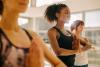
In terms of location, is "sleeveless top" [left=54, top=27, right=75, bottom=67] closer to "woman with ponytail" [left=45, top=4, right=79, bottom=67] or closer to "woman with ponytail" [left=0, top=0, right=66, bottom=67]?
"woman with ponytail" [left=45, top=4, right=79, bottom=67]

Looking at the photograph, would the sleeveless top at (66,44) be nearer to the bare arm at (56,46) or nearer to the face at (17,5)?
the bare arm at (56,46)

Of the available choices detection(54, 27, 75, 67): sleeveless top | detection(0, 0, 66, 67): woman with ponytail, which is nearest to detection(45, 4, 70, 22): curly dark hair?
detection(54, 27, 75, 67): sleeveless top

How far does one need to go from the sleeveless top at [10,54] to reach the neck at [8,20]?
0.14ft

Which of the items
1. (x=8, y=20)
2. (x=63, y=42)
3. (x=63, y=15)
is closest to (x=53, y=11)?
(x=63, y=15)

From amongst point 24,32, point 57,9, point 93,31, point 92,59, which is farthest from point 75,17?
point 24,32

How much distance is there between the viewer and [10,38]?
0.70 meters

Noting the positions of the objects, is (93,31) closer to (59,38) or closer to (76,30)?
(76,30)

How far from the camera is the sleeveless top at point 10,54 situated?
2.18 ft

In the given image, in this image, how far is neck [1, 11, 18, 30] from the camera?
0.72 meters

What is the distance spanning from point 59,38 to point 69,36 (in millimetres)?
84

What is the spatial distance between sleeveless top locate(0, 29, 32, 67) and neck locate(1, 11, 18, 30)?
1.6 inches

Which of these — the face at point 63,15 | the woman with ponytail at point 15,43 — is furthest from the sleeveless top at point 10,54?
the face at point 63,15

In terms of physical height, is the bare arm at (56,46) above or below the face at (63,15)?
below

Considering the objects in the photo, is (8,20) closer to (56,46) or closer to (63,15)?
(56,46)
